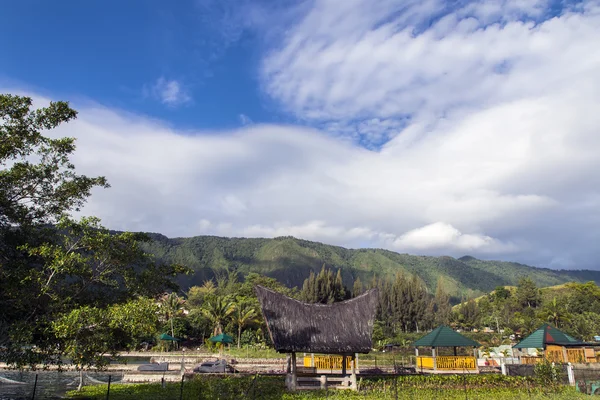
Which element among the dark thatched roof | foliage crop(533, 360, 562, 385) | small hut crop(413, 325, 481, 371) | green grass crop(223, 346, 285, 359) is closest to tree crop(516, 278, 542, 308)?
green grass crop(223, 346, 285, 359)

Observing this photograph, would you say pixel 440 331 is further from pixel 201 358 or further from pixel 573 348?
pixel 201 358

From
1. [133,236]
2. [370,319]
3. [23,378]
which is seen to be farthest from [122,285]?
[23,378]

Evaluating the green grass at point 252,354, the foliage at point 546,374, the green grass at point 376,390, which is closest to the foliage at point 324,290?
the green grass at point 252,354

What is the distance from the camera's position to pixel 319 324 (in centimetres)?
2202

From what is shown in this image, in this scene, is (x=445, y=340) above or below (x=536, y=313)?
below

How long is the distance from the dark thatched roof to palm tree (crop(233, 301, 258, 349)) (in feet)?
86.1

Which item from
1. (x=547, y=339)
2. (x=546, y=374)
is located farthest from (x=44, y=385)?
(x=547, y=339)

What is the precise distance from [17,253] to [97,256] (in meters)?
2.75

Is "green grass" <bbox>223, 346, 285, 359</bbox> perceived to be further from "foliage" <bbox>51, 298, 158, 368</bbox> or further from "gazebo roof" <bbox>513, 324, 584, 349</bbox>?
"foliage" <bbox>51, 298, 158, 368</bbox>

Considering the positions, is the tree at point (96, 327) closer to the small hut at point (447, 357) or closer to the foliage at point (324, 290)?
the small hut at point (447, 357)

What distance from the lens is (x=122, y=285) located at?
15.3 metres

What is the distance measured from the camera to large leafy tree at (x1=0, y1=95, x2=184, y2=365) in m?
11.8

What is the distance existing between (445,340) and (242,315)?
2854cm

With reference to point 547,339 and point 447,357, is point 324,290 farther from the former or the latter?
point 447,357
